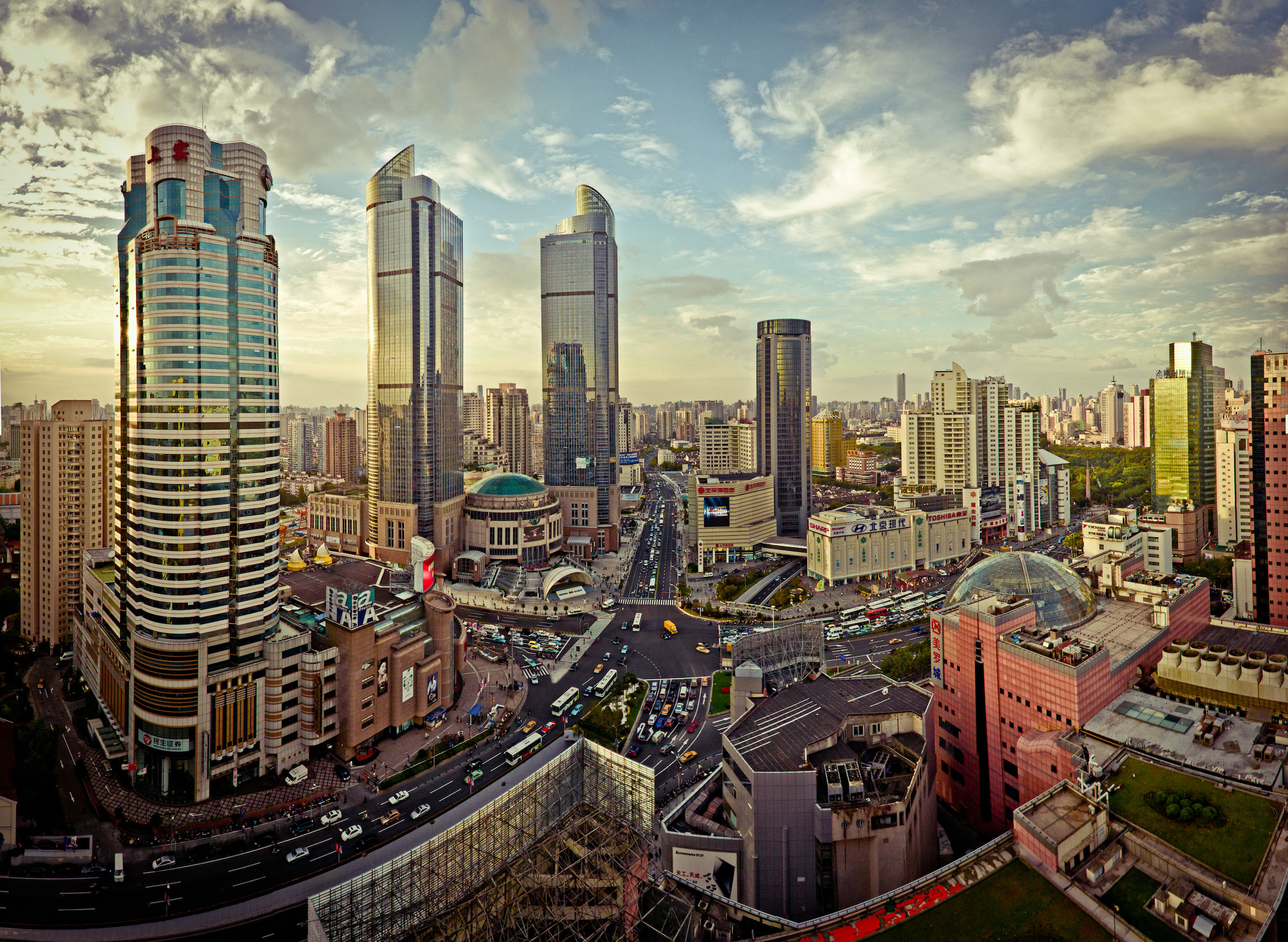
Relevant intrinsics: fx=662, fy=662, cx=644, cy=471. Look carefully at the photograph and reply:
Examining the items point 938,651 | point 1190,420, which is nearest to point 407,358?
point 938,651

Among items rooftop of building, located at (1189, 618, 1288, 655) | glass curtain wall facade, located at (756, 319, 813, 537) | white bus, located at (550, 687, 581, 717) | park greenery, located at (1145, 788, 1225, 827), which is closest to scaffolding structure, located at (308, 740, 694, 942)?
park greenery, located at (1145, 788, 1225, 827)

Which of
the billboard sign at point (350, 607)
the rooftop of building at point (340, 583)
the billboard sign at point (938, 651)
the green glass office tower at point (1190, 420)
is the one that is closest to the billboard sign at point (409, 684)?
the rooftop of building at point (340, 583)

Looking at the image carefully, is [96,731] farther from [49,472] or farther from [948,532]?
[948,532]

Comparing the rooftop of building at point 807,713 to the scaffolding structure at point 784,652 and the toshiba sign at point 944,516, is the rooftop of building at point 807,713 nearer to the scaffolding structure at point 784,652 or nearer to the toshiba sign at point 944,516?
the scaffolding structure at point 784,652

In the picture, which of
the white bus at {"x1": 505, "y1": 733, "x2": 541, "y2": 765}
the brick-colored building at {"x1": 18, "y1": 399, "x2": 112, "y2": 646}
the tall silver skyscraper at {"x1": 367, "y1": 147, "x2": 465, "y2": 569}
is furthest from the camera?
the tall silver skyscraper at {"x1": 367, "y1": 147, "x2": 465, "y2": 569}

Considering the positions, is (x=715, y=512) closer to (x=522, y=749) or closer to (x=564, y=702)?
(x=564, y=702)

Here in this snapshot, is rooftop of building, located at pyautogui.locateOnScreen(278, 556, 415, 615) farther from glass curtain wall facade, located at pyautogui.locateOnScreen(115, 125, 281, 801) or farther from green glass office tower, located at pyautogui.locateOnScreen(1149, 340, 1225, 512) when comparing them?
green glass office tower, located at pyautogui.locateOnScreen(1149, 340, 1225, 512)
